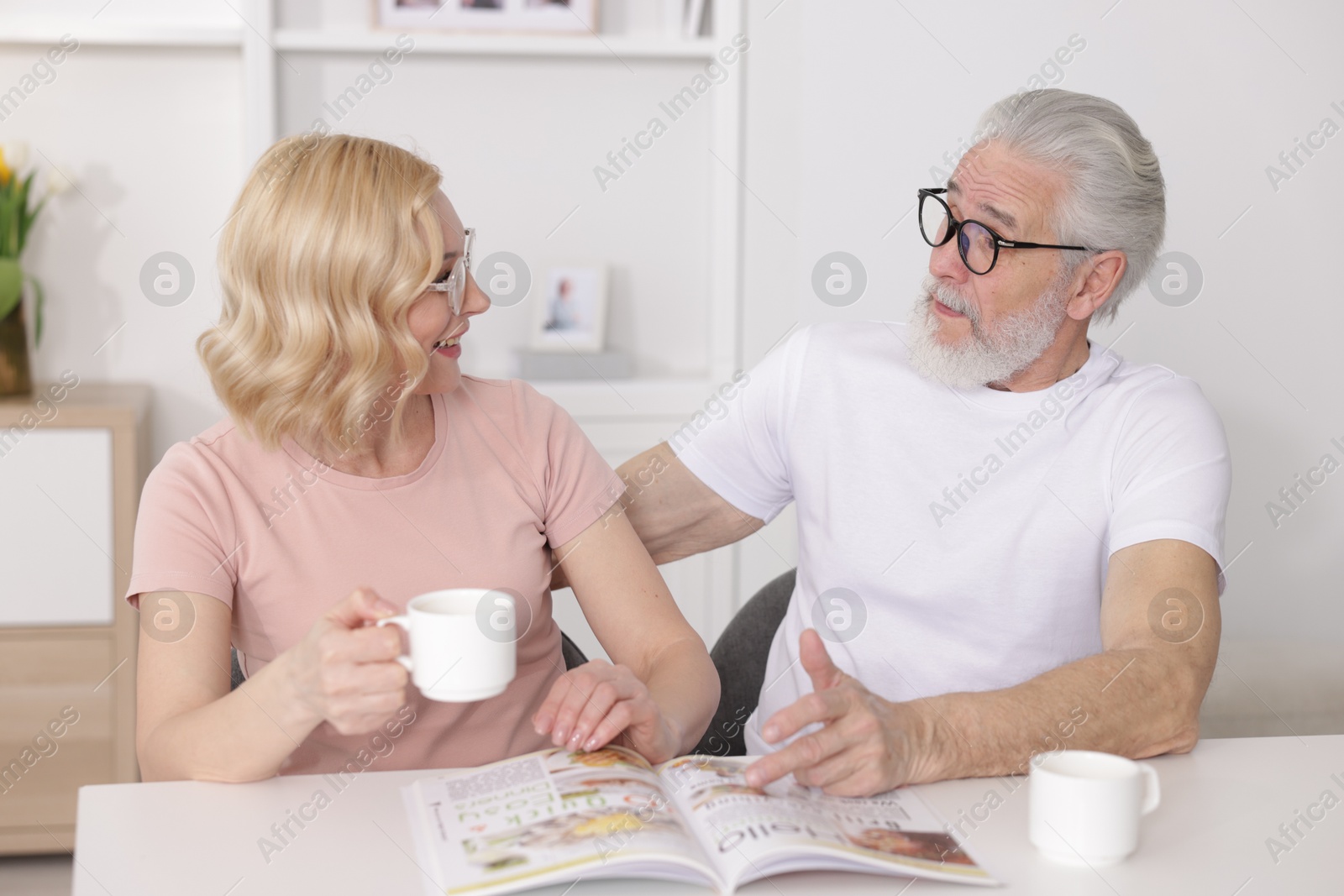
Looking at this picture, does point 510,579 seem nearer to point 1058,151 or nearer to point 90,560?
point 1058,151

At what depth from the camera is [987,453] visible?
171 centimetres

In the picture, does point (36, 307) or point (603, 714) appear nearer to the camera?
point (603, 714)

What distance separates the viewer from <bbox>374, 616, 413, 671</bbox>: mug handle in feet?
3.51

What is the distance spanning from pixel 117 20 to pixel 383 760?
6.98 feet

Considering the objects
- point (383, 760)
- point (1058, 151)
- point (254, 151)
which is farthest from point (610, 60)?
point (383, 760)

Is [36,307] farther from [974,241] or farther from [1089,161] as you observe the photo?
[1089,161]

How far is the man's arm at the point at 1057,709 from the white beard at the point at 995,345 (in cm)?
34

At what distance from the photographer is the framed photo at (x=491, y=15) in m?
2.83

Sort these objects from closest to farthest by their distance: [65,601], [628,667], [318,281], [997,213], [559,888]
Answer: [559,888] < [318,281] < [628,667] < [997,213] < [65,601]

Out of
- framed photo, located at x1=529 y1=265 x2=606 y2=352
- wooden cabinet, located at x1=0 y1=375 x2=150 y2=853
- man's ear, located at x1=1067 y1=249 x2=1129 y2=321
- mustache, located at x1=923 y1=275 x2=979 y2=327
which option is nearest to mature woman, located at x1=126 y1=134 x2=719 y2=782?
mustache, located at x1=923 y1=275 x2=979 y2=327

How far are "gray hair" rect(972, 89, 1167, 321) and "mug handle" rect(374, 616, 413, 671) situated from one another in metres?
1.14

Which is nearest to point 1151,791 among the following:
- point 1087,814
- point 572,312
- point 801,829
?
point 1087,814

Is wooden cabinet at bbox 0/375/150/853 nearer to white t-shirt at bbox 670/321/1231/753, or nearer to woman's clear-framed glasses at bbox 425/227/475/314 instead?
woman's clear-framed glasses at bbox 425/227/475/314

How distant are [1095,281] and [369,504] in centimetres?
109
